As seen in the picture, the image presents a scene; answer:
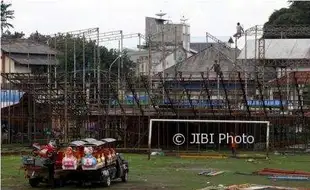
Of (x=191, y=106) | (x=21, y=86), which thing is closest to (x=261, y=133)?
(x=191, y=106)

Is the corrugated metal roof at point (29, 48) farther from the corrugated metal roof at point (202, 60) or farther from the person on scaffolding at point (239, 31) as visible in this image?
the person on scaffolding at point (239, 31)

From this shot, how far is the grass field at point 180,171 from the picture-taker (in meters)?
17.9

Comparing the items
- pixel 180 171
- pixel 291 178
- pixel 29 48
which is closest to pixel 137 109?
pixel 180 171

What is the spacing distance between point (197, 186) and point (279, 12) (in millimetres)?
61686

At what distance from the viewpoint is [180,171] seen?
22000 mm

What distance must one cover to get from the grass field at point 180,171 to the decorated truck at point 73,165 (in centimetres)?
35

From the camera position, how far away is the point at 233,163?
25.5m

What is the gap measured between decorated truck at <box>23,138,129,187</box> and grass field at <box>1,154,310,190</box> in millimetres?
347

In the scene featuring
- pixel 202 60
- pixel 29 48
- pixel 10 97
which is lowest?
pixel 10 97

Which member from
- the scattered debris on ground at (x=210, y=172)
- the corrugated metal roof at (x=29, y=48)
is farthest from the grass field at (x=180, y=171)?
the corrugated metal roof at (x=29, y=48)

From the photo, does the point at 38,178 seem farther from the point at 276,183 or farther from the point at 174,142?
the point at 174,142

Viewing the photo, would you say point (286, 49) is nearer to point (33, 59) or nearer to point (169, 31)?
point (169, 31)

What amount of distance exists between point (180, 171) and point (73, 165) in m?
6.49

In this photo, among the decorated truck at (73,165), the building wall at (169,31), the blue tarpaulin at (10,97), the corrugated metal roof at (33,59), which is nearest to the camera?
the decorated truck at (73,165)
